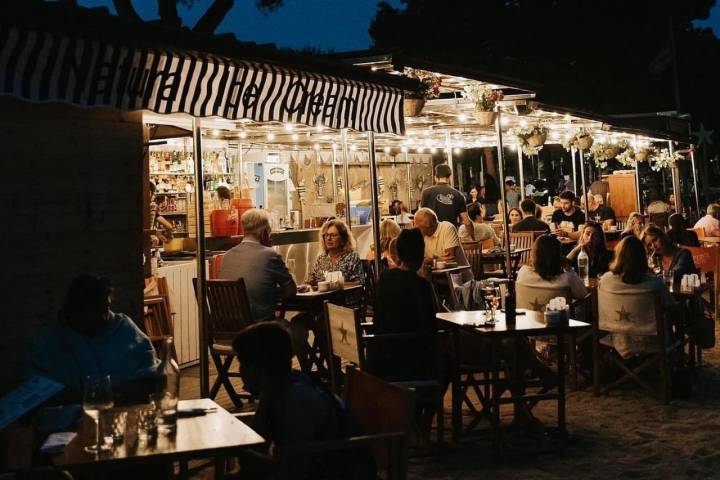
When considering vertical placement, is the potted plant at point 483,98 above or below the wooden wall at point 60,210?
above

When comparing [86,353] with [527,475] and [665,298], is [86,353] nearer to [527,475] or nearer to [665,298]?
[527,475]

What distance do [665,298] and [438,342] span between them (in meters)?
2.16

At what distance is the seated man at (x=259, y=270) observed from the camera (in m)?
7.30

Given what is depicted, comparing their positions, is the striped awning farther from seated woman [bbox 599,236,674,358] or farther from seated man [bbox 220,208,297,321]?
seated woman [bbox 599,236,674,358]

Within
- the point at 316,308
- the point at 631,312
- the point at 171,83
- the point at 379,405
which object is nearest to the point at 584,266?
the point at 631,312

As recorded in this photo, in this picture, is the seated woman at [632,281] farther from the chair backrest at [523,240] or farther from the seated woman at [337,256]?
the chair backrest at [523,240]

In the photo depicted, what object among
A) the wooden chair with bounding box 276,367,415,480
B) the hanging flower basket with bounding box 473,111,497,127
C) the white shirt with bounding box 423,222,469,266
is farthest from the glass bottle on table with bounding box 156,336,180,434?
the hanging flower basket with bounding box 473,111,497,127

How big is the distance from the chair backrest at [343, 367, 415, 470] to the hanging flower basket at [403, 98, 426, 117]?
4.54 metres

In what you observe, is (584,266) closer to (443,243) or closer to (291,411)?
(443,243)

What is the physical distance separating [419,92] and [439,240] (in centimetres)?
212

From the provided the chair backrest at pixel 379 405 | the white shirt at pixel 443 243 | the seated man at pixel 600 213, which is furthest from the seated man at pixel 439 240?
the seated man at pixel 600 213

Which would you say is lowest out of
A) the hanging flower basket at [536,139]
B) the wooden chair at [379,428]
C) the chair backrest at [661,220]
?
the wooden chair at [379,428]

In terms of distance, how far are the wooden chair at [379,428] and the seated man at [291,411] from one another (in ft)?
0.23

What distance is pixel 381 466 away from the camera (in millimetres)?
3658
